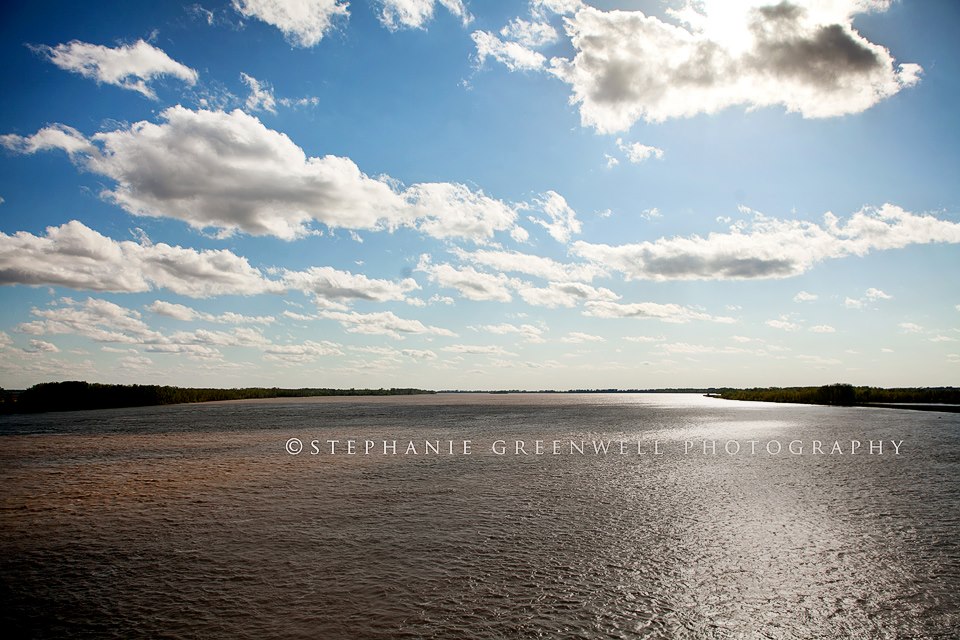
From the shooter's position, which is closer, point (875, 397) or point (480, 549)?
point (480, 549)

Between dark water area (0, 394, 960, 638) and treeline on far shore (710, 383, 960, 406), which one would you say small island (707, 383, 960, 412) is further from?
dark water area (0, 394, 960, 638)

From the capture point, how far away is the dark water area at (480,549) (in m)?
9.48

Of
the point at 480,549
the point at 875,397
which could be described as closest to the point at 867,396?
the point at 875,397

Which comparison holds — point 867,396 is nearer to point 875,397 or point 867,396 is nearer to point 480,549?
point 875,397

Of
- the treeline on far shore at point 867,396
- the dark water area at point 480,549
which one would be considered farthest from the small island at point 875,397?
the dark water area at point 480,549

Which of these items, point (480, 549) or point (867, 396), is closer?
point (480, 549)

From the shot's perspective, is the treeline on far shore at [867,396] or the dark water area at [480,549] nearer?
the dark water area at [480,549]

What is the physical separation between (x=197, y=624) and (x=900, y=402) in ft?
368

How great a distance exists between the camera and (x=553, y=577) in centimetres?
1155

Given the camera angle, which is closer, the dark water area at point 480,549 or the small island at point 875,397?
the dark water area at point 480,549

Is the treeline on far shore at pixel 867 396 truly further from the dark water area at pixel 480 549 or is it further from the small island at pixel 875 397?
the dark water area at pixel 480 549

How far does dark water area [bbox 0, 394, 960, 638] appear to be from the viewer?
9.48 m

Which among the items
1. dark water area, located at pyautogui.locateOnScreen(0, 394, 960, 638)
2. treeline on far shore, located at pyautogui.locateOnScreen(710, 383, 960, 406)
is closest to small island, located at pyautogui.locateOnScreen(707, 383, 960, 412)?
treeline on far shore, located at pyautogui.locateOnScreen(710, 383, 960, 406)

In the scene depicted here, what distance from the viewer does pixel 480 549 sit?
1343 centimetres
